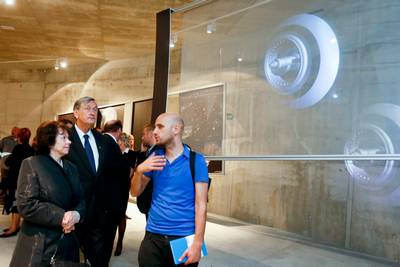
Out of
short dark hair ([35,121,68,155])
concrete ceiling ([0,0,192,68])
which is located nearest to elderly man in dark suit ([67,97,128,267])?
short dark hair ([35,121,68,155])

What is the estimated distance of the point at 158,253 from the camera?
1700 mm

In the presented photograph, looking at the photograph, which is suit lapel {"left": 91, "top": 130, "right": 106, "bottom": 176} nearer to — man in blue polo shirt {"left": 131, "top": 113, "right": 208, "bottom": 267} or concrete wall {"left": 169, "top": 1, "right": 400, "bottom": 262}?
man in blue polo shirt {"left": 131, "top": 113, "right": 208, "bottom": 267}

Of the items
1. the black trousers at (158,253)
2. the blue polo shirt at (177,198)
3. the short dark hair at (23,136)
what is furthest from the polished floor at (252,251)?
the blue polo shirt at (177,198)

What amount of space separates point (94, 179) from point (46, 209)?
2.01ft

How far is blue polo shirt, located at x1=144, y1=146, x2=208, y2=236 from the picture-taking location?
5.50 ft

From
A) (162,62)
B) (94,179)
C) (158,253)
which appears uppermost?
(162,62)

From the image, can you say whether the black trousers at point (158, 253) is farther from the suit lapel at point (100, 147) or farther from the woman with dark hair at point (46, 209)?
the suit lapel at point (100, 147)

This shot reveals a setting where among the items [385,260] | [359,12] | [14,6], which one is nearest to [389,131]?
[359,12]

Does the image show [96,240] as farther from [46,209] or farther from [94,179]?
[46,209]

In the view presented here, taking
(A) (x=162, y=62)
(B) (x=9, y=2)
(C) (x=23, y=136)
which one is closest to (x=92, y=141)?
(A) (x=162, y=62)

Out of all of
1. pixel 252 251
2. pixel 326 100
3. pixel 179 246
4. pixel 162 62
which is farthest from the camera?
pixel 252 251

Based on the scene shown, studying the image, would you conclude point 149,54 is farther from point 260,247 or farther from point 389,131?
point 389,131

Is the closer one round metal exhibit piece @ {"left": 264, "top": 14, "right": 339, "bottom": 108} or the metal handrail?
the metal handrail

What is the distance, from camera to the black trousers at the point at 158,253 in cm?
168
